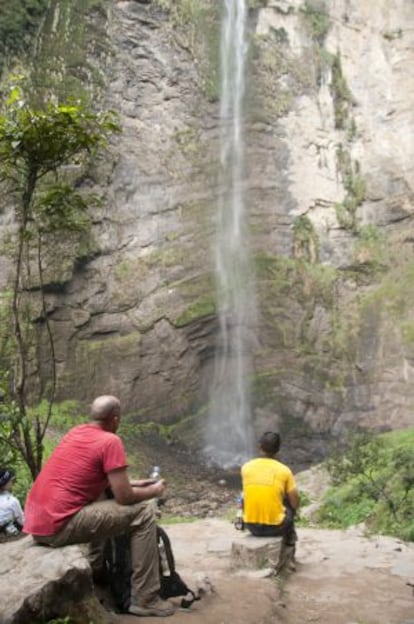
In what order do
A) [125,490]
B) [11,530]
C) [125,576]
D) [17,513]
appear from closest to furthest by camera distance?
[125,490]
[125,576]
[11,530]
[17,513]

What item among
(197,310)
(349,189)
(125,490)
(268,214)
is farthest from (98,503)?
Answer: (349,189)

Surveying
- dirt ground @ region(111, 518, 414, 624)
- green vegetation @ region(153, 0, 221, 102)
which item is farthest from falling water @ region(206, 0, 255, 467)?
dirt ground @ region(111, 518, 414, 624)

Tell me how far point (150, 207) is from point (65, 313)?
4409mm

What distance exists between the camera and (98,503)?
4.21m

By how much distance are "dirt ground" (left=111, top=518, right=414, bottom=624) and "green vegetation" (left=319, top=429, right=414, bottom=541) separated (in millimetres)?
1478

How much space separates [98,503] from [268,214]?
18831mm

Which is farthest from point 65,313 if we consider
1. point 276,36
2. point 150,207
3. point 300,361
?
point 276,36

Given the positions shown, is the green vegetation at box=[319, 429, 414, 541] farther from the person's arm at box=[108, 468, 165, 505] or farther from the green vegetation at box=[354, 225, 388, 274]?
the green vegetation at box=[354, 225, 388, 274]

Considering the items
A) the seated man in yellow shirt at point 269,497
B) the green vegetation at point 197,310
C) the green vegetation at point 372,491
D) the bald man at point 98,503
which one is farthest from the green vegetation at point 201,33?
the bald man at point 98,503

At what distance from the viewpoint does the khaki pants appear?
4.14 m

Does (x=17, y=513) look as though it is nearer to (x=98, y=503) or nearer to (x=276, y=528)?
(x=276, y=528)

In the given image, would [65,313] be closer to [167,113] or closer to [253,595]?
[167,113]

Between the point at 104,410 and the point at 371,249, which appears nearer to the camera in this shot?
the point at 104,410

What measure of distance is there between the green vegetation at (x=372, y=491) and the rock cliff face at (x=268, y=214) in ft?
26.7
